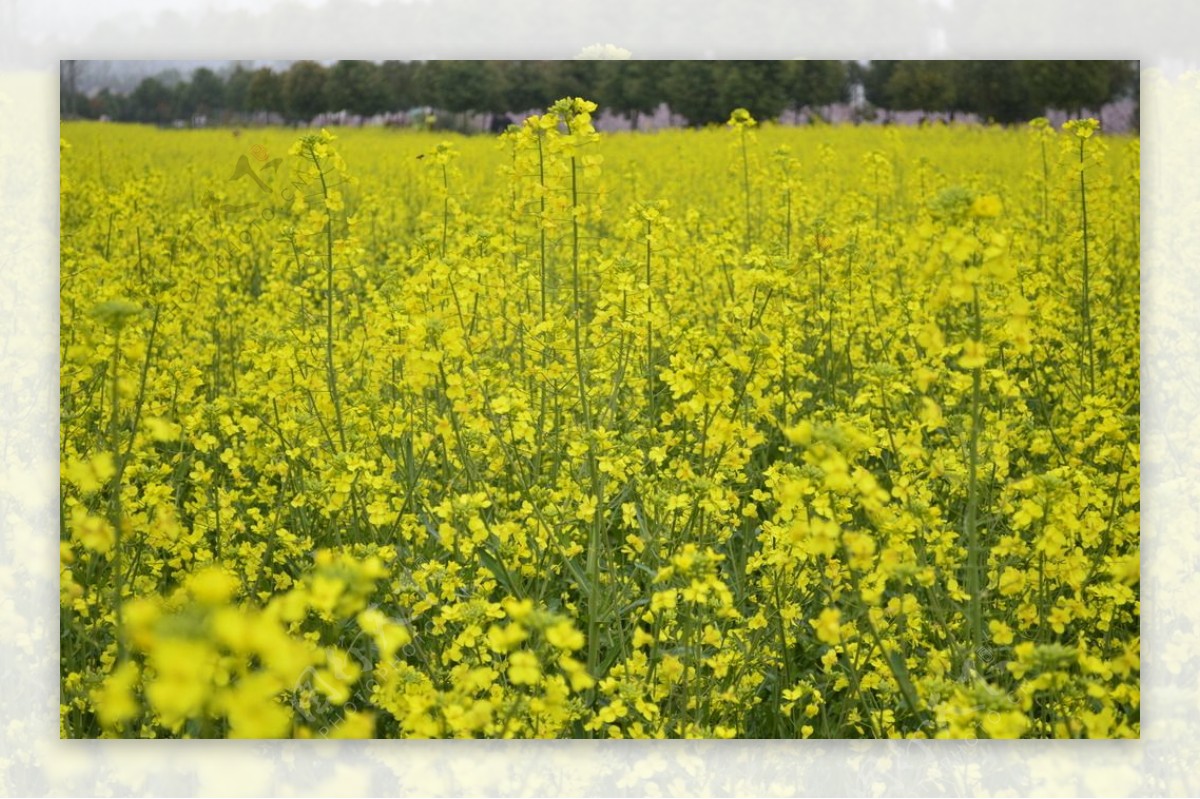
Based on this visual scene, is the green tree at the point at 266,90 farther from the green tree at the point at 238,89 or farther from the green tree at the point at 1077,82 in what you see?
the green tree at the point at 1077,82

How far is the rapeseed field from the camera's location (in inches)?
96.5

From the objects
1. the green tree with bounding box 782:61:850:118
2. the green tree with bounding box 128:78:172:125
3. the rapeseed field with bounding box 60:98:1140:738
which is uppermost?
the green tree with bounding box 782:61:850:118

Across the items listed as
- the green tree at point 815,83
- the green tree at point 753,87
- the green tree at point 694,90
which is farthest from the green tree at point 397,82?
the green tree at point 815,83

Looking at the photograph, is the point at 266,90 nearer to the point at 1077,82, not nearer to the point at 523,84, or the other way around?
the point at 523,84

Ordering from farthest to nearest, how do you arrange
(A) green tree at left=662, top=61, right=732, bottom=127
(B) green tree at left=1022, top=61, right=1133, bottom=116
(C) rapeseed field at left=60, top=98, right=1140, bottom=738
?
(A) green tree at left=662, top=61, right=732, bottom=127 < (B) green tree at left=1022, top=61, right=1133, bottom=116 < (C) rapeseed field at left=60, top=98, right=1140, bottom=738

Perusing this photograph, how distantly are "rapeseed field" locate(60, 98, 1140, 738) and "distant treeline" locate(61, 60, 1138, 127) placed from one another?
8cm

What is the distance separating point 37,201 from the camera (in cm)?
280

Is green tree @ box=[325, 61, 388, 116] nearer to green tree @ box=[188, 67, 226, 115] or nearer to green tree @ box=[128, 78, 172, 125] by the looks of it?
green tree @ box=[188, 67, 226, 115]

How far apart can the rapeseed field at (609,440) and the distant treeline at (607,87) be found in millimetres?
82

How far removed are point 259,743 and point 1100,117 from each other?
7.89 ft

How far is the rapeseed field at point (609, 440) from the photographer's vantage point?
8.04 ft

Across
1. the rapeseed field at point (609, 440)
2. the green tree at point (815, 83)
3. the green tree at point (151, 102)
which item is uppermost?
the green tree at point (815, 83)

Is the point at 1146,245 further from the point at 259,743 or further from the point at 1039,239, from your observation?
the point at 259,743

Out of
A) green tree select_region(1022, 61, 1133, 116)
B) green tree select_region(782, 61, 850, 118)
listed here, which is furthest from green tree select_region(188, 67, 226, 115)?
green tree select_region(1022, 61, 1133, 116)
